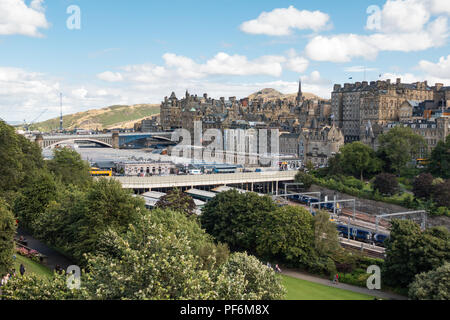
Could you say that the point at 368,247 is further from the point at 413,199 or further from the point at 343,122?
the point at 343,122

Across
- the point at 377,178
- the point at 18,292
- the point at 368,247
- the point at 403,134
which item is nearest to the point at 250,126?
the point at 403,134

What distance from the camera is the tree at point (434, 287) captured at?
29763 mm

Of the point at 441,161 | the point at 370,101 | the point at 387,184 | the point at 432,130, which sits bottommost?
the point at 387,184

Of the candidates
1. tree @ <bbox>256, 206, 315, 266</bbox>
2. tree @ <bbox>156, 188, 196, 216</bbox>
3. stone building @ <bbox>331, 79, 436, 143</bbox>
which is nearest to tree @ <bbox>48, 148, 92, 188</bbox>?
tree @ <bbox>156, 188, 196, 216</bbox>

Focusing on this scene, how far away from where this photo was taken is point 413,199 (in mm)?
68125

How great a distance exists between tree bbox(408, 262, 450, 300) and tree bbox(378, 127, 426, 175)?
183 ft

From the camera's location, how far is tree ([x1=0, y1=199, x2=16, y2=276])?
30.8 meters

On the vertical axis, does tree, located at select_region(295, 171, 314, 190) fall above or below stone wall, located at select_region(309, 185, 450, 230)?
above

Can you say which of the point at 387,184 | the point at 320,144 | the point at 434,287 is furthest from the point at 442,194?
the point at 320,144

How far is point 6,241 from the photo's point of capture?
103 feet

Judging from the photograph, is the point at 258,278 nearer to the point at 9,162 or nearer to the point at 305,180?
the point at 9,162

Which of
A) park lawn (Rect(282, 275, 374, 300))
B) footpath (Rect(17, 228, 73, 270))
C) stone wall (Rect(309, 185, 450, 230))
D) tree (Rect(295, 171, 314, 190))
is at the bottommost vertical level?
park lawn (Rect(282, 275, 374, 300))

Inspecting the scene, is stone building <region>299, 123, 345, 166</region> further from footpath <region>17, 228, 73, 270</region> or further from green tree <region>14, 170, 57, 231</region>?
footpath <region>17, 228, 73, 270</region>

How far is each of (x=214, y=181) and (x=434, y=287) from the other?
5906cm
